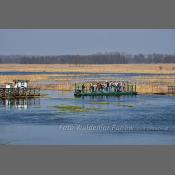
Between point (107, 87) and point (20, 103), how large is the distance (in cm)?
118

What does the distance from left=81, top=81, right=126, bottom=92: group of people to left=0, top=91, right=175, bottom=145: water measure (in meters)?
0.19

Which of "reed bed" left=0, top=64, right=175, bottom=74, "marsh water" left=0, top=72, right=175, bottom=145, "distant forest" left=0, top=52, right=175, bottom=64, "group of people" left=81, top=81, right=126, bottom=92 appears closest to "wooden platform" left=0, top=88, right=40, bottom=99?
"marsh water" left=0, top=72, right=175, bottom=145

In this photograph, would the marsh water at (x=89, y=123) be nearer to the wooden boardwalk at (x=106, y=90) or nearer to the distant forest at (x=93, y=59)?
the wooden boardwalk at (x=106, y=90)

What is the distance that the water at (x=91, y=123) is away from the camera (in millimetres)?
7266

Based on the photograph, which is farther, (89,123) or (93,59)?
(93,59)

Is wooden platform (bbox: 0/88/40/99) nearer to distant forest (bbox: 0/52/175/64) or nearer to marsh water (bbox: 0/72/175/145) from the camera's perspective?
marsh water (bbox: 0/72/175/145)

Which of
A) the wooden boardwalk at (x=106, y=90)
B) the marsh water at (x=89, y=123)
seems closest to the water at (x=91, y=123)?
the marsh water at (x=89, y=123)

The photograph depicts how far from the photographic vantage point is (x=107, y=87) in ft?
24.4

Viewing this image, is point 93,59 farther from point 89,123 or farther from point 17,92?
point 17,92

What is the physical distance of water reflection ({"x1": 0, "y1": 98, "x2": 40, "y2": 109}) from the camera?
7402mm

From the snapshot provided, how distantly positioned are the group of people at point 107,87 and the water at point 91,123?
19 centimetres

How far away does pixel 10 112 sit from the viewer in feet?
24.2

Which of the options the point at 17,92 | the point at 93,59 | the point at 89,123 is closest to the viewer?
the point at 89,123

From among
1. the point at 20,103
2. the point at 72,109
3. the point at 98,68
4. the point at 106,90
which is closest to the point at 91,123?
the point at 72,109
